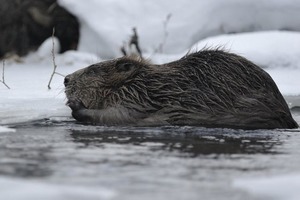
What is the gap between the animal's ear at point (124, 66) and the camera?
187 inches

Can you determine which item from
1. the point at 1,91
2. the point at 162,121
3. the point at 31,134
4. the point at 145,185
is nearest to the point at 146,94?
the point at 162,121

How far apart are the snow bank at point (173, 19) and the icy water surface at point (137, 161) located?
3.30 meters

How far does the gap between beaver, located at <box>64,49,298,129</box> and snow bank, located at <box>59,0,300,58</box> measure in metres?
2.72

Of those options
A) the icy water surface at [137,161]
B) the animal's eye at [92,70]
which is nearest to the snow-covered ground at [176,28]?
the animal's eye at [92,70]

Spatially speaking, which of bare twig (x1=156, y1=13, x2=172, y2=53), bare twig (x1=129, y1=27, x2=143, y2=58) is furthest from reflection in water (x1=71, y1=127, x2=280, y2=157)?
bare twig (x1=156, y1=13, x2=172, y2=53)

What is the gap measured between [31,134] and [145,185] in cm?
147

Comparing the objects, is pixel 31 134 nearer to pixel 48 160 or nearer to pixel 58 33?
pixel 48 160

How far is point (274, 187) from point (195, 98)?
200cm

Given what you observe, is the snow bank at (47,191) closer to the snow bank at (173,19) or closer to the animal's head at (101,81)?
A: the animal's head at (101,81)

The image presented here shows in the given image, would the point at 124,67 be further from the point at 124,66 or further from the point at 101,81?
the point at 101,81

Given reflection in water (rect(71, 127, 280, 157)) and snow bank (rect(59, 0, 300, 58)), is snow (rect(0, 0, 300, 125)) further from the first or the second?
reflection in water (rect(71, 127, 280, 157))

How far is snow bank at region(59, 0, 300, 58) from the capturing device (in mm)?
7363

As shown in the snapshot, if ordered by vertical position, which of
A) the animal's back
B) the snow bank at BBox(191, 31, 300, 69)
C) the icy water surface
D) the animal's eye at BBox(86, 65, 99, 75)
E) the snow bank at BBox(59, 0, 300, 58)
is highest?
the snow bank at BBox(59, 0, 300, 58)

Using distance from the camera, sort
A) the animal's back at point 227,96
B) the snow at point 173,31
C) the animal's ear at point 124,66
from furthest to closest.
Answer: the snow at point 173,31 < the animal's ear at point 124,66 < the animal's back at point 227,96
